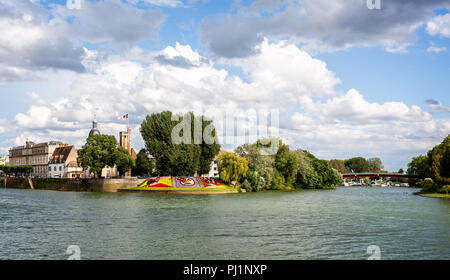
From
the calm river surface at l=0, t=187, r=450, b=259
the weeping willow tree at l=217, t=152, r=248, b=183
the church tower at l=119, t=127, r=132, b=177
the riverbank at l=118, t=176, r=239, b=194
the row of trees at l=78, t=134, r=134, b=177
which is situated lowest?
the calm river surface at l=0, t=187, r=450, b=259

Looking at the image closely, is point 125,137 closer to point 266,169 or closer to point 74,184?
point 74,184

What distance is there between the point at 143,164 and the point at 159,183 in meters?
16.6

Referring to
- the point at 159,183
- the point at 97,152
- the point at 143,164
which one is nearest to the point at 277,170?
the point at 159,183

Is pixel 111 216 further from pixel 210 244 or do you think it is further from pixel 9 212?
pixel 210 244

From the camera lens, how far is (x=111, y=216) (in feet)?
120

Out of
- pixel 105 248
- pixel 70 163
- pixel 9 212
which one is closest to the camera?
pixel 105 248

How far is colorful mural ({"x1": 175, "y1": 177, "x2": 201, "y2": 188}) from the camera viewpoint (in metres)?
78.7

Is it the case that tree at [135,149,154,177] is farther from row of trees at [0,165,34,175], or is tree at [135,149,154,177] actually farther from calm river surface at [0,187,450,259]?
calm river surface at [0,187,450,259]

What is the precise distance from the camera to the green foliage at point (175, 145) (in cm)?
8075

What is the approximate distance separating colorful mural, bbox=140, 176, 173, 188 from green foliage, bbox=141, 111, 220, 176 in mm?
1962

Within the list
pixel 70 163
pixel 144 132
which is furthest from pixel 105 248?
pixel 70 163

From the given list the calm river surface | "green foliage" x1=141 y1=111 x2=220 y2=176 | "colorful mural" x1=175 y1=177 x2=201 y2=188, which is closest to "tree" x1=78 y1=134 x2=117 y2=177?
"green foliage" x1=141 y1=111 x2=220 y2=176

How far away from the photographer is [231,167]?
8175 centimetres
